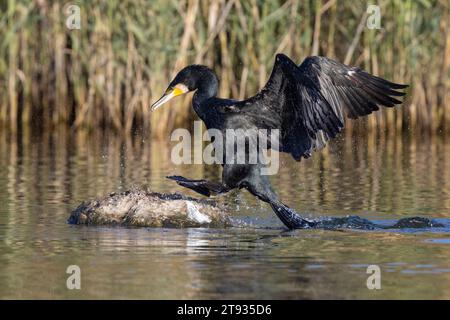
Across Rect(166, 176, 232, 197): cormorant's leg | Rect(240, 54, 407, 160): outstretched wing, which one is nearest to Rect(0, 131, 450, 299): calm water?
Rect(166, 176, 232, 197): cormorant's leg

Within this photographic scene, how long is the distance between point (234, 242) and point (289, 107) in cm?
143

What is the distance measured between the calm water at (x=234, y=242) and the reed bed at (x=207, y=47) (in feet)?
7.44

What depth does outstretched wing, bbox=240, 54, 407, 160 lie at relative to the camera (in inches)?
329

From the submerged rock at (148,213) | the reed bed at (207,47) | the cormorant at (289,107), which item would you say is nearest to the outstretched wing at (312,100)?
the cormorant at (289,107)

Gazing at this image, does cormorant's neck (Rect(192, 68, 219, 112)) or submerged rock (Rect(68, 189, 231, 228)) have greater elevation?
cormorant's neck (Rect(192, 68, 219, 112))

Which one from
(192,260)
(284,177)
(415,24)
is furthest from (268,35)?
(192,260)

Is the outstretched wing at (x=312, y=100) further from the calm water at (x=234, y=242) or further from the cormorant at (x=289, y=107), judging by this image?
the calm water at (x=234, y=242)

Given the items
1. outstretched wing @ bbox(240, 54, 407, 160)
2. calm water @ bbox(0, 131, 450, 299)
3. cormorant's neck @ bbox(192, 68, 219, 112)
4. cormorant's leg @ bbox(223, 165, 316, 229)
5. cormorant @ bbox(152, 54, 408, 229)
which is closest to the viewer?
calm water @ bbox(0, 131, 450, 299)

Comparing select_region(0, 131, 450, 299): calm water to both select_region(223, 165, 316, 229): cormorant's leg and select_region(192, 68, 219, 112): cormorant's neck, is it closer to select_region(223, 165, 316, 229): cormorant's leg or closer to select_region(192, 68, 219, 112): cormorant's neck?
select_region(223, 165, 316, 229): cormorant's leg

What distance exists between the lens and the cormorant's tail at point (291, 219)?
332 inches

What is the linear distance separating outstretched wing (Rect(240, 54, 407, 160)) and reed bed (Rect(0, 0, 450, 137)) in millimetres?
5769

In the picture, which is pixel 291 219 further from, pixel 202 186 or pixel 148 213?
pixel 148 213

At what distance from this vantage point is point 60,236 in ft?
25.7

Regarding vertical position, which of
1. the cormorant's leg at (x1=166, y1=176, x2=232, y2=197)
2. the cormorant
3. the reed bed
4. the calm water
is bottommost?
the calm water
